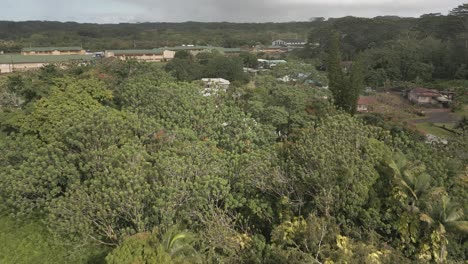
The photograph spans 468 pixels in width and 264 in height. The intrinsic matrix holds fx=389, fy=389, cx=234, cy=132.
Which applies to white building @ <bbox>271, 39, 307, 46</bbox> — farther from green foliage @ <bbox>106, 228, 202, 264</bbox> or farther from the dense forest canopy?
green foliage @ <bbox>106, 228, 202, 264</bbox>

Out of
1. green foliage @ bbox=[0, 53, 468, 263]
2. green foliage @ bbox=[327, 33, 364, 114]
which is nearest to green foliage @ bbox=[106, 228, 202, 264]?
green foliage @ bbox=[0, 53, 468, 263]

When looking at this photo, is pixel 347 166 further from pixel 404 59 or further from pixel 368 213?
pixel 404 59

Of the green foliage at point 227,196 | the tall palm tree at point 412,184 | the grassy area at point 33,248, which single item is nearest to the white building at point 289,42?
the green foliage at point 227,196

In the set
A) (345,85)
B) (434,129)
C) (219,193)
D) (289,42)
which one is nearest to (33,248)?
(219,193)

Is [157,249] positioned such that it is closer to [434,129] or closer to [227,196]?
[227,196]

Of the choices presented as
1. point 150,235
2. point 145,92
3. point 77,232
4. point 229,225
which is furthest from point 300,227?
point 145,92

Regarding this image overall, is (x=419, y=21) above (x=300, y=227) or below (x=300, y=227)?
above

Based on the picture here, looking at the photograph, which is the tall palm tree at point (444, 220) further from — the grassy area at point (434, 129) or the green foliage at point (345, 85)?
the grassy area at point (434, 129)

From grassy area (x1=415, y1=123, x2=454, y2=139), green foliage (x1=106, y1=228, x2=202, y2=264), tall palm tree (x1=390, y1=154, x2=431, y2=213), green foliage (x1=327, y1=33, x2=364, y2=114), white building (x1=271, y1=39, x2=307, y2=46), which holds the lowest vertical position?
grassy area (x1=415, y1=123, x2=454, y2=139)

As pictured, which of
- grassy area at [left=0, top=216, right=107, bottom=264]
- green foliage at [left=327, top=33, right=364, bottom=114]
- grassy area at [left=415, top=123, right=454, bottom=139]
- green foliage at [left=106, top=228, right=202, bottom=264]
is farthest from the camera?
grassy area at [left=415, top=123, right=454, bottom=139]
